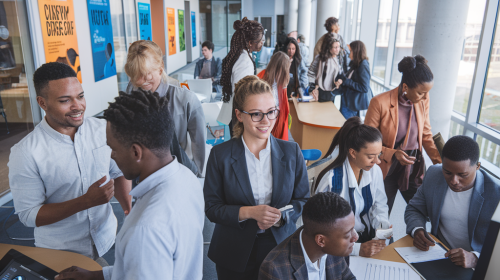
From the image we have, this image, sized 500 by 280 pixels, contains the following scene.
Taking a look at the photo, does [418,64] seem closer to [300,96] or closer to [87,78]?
[300,96]

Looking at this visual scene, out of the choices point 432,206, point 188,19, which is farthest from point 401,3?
point 188,19

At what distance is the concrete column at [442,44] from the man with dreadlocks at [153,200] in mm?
3323

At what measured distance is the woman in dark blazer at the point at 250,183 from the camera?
1673 mm

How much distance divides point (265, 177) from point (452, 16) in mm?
2951

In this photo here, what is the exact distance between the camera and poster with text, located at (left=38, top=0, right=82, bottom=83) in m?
4.89

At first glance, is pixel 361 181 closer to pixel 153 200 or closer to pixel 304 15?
pixel 153 200

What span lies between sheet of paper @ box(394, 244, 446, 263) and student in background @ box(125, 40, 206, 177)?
1.57 meters

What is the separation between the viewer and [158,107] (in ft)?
3.80

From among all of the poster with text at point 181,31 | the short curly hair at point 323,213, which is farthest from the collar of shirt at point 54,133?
the poster with text at point 181,31

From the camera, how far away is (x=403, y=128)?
99.8 inches

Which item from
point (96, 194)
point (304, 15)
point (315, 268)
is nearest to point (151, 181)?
point (96, 194)

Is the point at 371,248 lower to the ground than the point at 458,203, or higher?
lower

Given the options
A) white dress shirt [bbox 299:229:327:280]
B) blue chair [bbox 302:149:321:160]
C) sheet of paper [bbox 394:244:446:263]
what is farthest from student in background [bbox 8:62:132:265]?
blue chair [bbox 302:149:321:160]

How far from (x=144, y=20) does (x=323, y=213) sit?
9.46 m
